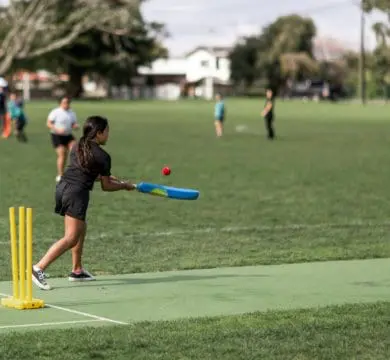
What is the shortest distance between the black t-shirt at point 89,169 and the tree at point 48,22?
7409 centimetres

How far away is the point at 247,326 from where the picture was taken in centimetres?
932

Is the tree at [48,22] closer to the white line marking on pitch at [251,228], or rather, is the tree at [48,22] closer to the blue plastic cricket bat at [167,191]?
the white line marking on pitch at [251,228]

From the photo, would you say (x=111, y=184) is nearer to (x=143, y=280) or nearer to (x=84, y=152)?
(x=84, y=152)

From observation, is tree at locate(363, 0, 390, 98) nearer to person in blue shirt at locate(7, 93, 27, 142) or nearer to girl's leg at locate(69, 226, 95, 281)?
person in blue shirt at locate(7, 93, 27, 142)

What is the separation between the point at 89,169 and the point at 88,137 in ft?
0.96

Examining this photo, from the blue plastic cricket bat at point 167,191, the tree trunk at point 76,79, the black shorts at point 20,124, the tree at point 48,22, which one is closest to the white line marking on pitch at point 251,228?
the blue plastic cricket bat at point 167,191

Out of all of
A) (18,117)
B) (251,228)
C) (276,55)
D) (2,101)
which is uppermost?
(276,55)

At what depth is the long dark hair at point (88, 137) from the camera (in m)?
11.4

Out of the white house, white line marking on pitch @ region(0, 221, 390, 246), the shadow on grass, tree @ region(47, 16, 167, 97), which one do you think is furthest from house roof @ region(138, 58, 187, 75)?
the shadow on grass

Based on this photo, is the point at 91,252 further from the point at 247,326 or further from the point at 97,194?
the point at 97,194

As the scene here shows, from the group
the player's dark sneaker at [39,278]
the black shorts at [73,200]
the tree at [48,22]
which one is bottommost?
the player's dark sneaker at [39,278]

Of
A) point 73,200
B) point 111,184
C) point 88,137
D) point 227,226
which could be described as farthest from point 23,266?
point 227,226

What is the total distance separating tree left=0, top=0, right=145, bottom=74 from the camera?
8706cm

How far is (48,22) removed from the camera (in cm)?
9225
